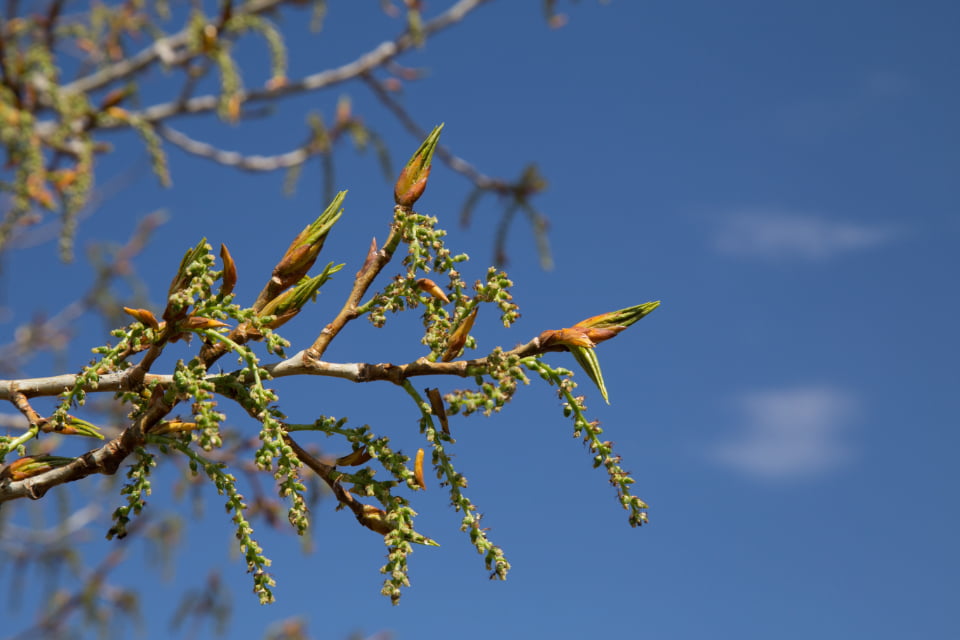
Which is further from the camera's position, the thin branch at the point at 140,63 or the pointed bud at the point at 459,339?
the thin branch at the point at 140,63

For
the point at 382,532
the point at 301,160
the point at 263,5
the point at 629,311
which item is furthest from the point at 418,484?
the point at 301,160

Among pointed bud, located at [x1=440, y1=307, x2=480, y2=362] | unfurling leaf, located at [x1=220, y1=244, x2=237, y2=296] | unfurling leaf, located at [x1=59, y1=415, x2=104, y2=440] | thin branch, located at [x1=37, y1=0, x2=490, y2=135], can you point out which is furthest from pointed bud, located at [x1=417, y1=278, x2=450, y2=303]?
thin branch, located at [x1=37, y1=0, x2=490, y2=135]

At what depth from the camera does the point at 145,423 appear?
147 centimetres

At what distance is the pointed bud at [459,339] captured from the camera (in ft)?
4.71

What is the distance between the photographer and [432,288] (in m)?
1.51

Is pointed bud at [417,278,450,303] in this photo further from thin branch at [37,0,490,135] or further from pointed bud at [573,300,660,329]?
thin branch at [37,0,490,135]

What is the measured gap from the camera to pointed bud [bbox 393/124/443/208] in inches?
60.7

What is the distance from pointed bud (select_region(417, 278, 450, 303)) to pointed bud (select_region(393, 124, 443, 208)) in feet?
0.44

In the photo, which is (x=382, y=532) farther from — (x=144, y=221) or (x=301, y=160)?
(x=144, y=221)

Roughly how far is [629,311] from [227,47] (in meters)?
2.54

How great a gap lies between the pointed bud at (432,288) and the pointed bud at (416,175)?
13 centimetres

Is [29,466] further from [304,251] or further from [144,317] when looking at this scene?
[304,251]

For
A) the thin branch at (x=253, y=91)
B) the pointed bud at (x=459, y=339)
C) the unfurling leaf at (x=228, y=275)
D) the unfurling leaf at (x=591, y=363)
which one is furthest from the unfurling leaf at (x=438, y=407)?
the thin branch at (x=253, y=91)

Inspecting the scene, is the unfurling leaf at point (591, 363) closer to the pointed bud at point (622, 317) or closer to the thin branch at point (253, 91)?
the pointed bud at point (622, 317)
